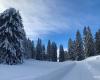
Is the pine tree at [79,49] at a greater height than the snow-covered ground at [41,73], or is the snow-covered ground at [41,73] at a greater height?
the pine tree at [79,49]

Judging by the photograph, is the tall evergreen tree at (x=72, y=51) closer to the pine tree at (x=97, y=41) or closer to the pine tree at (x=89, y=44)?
the pine tree at (x=89, y=44)

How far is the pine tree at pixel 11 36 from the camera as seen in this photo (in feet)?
72.9

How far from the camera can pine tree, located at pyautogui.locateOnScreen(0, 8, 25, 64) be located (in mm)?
22219

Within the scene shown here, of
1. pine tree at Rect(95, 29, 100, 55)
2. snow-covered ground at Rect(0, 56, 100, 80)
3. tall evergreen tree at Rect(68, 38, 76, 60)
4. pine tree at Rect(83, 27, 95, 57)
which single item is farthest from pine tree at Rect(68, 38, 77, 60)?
snow-covered ground at Rect(0, 56, 100, 80)

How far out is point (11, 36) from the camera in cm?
2258

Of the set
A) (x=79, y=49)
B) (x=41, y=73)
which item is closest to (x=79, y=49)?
(x=79, y=49)

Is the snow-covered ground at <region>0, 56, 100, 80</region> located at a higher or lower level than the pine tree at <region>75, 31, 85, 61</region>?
lower

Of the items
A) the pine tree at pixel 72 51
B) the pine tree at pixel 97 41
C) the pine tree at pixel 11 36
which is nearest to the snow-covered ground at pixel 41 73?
the pine tree at pixel 11 36

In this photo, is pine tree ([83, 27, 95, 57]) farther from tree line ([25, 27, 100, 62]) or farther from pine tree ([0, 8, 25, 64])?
pine tree ([0, 8, 25, 64])

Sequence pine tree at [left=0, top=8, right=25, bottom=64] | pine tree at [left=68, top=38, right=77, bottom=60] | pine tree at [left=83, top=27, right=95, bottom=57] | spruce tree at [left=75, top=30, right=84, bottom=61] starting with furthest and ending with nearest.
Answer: pine tree at [left=68, top=38, right=77, bottom=60] → spruce tree at [left=75, top=30, right=84, bottom=61] → pine tree at [left=83, top=27, right=95, bottom=57] → pine tree at [left=0, top=8, right=25, bottom=64]

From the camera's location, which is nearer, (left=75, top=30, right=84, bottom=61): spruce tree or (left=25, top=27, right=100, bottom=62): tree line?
(left=25, top=27, right=100, bottom=62): tree line

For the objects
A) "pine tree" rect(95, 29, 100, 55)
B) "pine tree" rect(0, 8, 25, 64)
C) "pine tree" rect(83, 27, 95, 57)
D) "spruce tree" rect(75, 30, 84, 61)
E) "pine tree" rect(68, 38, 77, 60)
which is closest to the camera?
"pine tree" rect(0, 8, 25, 64)

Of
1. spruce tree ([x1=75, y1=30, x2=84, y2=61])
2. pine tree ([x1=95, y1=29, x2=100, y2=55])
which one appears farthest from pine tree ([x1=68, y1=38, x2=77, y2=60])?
pine tree ([x1=95, y1=29, x2=100, y2=55])

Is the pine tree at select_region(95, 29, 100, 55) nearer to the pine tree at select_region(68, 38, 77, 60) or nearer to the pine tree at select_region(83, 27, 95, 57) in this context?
the pine tree at select_region(83, 27, 95, 57)
